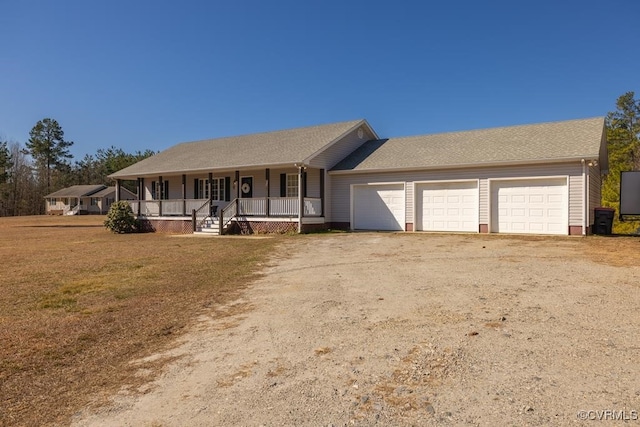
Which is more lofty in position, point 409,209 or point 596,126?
point 596,126

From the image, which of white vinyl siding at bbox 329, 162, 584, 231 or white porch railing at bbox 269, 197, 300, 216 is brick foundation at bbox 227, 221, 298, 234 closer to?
white porch railing at bbox 269, 197, 300, 216

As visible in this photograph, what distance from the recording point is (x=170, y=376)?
3.61 meters

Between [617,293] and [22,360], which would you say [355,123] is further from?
[22,360]

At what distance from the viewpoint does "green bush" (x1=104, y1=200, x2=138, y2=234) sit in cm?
2159

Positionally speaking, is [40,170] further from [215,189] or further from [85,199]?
[215,189]

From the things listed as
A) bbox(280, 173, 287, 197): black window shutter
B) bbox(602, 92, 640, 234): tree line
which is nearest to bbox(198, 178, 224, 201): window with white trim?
bbox(280, 173, 287, 197): black window shutter

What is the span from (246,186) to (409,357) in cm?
1856

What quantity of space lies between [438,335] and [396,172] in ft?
46.8

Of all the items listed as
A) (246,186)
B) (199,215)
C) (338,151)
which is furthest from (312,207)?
(199,215)

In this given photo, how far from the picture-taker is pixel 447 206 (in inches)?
668

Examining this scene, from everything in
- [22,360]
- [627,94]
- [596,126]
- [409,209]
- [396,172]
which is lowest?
[22,360]

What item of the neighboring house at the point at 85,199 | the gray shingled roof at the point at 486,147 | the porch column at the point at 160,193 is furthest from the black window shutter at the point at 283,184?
the neighboring house at the point at 85,199

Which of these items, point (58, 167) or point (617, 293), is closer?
point (617, 293)

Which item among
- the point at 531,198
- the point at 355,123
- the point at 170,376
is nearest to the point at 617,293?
the point at 170,376
